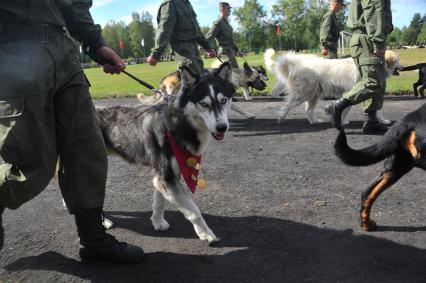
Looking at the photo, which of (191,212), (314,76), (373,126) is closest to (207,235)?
(191,212)

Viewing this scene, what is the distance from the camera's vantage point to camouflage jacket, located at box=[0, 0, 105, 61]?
230cm

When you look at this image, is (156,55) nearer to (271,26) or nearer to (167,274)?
(167,274)

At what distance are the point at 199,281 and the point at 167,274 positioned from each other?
27 cm

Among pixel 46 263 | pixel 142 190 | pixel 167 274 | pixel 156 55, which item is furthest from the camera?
pixel 156 55

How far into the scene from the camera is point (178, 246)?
3234 millimetres

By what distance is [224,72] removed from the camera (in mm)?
3650

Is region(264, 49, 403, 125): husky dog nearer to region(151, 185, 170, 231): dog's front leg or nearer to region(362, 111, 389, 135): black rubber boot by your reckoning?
region(362, 111, 389, 135): black rubber boot

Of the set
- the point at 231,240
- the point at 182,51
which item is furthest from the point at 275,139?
the point at 231,240

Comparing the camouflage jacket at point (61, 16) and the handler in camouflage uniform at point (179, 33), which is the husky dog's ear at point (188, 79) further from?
the handler in camouflage uniform at point (179, 33)

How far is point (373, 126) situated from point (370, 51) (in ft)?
4.31

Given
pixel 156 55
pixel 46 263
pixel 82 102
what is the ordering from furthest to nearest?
pixel 156 55 < pixel 46 263 < pixel 82 102

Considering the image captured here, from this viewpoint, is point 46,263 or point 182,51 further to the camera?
point 182,51

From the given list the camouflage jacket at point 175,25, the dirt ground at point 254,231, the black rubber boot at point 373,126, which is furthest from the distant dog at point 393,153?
the camouflage jacket at point 175,25

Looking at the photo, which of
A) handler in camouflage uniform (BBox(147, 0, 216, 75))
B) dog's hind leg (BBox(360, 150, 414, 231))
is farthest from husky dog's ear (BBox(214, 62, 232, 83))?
handler in camouflage uniform (BBox(147, 0, 216, 75))
